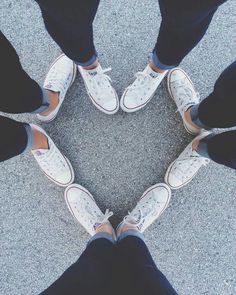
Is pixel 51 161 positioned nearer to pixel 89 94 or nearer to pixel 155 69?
pixel 89 94

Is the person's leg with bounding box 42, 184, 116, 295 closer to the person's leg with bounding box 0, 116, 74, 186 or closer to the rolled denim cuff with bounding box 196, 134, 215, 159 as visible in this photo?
the person's leg with bounding box 0, 116, 74, 186

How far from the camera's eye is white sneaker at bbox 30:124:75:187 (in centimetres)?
118

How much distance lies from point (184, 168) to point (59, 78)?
56cm

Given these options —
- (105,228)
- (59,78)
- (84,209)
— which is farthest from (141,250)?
(59,78)

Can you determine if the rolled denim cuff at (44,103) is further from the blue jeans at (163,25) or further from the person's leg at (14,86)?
the blue jeans at (163,25)

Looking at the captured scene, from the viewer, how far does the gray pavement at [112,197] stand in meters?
1.27

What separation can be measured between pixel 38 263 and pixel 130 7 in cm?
105

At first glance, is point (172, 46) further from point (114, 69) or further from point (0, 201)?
point (0, 201)

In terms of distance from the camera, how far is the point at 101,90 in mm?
1190

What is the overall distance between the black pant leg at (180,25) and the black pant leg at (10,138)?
459mm

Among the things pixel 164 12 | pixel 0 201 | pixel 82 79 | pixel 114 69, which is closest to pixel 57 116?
pixel 82 79

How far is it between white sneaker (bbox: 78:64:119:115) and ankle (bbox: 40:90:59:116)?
12 centimetres

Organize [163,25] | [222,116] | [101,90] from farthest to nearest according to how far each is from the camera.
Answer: [101,90]
[222,116]
[163,25]

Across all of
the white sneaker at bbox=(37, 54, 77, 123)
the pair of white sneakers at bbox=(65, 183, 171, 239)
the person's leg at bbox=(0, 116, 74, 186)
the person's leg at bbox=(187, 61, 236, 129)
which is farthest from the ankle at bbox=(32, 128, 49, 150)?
the person's leg at bbox=(187, 61, 236, 129)
